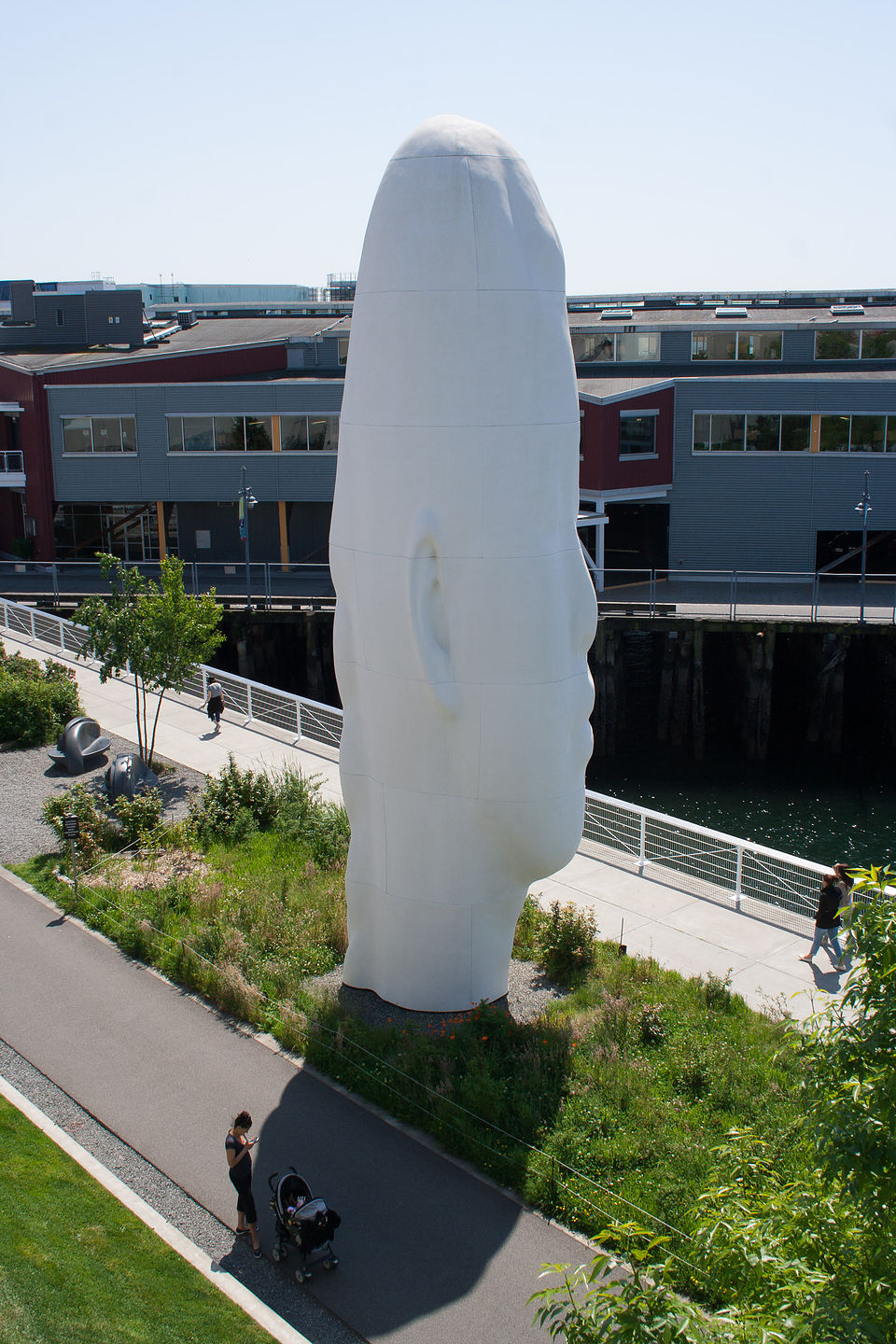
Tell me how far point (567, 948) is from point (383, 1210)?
5.00 metres

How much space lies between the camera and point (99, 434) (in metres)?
44.0

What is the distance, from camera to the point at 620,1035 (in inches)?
508

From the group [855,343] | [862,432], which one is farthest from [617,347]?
[862,432]

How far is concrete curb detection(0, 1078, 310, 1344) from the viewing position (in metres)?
8.93

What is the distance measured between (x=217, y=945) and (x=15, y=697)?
11990 millimetres

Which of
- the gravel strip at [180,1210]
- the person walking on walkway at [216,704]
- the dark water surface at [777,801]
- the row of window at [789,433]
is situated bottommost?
the dark water surface at [777,801]

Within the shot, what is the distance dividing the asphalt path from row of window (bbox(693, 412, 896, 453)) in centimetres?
3124

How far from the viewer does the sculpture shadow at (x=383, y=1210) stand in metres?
9.41

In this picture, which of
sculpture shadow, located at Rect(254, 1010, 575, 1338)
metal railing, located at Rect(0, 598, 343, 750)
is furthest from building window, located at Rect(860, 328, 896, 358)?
sculpture shadow, located at Rect(254, 1010, 575, 1338)

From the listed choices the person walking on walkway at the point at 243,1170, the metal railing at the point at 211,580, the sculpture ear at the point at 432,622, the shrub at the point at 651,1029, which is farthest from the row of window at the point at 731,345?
the person walking on walkway at the point at 243,1170

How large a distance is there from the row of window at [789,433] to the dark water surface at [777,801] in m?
13.1

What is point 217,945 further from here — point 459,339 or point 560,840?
point 459,339

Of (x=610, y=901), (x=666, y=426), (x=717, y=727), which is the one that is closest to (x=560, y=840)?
(x=610, y=901)

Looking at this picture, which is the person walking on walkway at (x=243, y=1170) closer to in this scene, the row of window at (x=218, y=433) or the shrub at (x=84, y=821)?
the shrub at (x=84, y=821)
